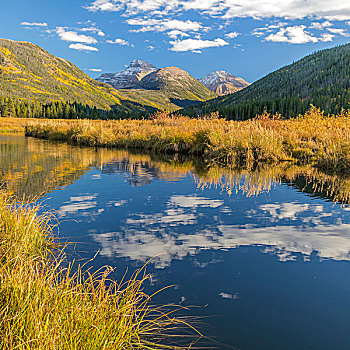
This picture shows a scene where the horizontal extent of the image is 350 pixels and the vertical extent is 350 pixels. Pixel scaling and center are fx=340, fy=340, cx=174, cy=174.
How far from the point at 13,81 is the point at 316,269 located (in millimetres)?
217106

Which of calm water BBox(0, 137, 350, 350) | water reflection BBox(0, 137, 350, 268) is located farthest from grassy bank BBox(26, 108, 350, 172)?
calm water BBox(0, 137, 350, 350)

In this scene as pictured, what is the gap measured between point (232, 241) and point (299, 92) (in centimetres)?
8652

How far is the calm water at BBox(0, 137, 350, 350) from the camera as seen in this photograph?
3.84 meters

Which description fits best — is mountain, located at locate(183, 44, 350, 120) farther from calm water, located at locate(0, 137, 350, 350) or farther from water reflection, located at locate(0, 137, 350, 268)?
calm water, located at locate(0, 137, 350, 350)

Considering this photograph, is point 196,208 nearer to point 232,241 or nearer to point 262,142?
point 232,241

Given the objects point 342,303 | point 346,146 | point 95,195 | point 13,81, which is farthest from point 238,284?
point 13,81

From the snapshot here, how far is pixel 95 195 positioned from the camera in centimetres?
995

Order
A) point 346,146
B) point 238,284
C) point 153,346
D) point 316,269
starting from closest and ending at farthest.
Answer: point 153,346, point 238,284, point 316,269, point 346,146

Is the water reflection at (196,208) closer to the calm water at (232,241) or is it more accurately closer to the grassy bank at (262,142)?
the calm water at (232,241)

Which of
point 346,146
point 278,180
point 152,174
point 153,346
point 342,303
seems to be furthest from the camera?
point 346,146

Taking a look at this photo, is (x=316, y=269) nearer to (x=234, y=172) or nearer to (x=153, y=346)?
(x=153, y=346)

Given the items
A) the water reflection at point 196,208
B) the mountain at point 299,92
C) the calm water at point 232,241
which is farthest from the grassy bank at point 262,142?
the mountain at point 299,92

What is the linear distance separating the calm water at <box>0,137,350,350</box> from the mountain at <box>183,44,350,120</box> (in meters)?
55.7

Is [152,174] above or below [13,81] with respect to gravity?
below
